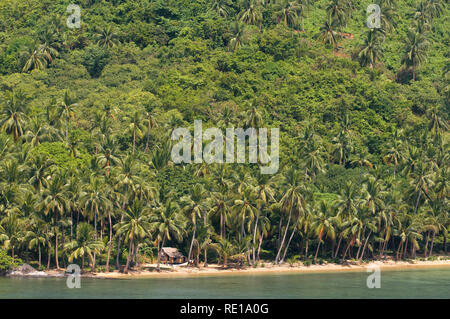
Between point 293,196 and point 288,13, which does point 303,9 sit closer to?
point 288,13

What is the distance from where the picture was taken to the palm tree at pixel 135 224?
274 ft

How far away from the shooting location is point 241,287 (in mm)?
79188

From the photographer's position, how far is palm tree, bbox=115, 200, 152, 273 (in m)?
83.4

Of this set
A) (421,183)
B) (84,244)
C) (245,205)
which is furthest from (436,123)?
(84,244)

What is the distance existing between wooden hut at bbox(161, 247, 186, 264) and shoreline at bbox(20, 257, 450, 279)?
1.37 m

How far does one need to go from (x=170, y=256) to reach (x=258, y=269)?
1037 centimetres

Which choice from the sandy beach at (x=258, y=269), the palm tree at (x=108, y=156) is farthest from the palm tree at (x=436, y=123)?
the palm tree at (x=108, y=156)

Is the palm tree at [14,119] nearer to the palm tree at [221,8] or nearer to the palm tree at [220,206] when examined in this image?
the palm tree at [220,206]

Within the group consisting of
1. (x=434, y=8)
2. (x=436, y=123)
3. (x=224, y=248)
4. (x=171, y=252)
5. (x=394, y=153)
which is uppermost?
(x=434, y=8)
